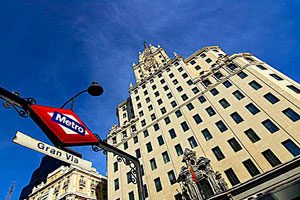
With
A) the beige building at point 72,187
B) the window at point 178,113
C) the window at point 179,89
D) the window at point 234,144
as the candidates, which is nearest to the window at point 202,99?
the window at point 178,113

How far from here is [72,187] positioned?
34.2m

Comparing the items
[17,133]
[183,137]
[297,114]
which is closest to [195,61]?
[183,137]

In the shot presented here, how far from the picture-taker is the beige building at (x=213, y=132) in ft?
63.1

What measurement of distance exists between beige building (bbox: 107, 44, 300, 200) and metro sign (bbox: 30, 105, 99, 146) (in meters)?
19.1

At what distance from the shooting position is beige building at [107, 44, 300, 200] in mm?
19234

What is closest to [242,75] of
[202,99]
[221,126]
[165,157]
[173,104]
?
[202,99]

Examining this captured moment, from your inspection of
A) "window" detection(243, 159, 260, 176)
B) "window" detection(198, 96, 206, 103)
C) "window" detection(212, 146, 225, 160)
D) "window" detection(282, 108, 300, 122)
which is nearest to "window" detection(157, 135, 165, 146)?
"window" detection(212, 146, 225, 160)

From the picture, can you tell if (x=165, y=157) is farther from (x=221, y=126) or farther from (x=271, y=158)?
(x=271, y=158)

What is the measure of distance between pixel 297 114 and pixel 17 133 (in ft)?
86.1

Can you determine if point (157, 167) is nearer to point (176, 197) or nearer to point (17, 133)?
point (176, 197)

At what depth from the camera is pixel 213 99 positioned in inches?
1129

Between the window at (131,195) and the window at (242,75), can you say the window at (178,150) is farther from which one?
the window at (242,75)

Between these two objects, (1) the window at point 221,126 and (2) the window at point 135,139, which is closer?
(1) the window at point 221,126

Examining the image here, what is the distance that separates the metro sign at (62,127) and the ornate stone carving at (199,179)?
57.5 feet
